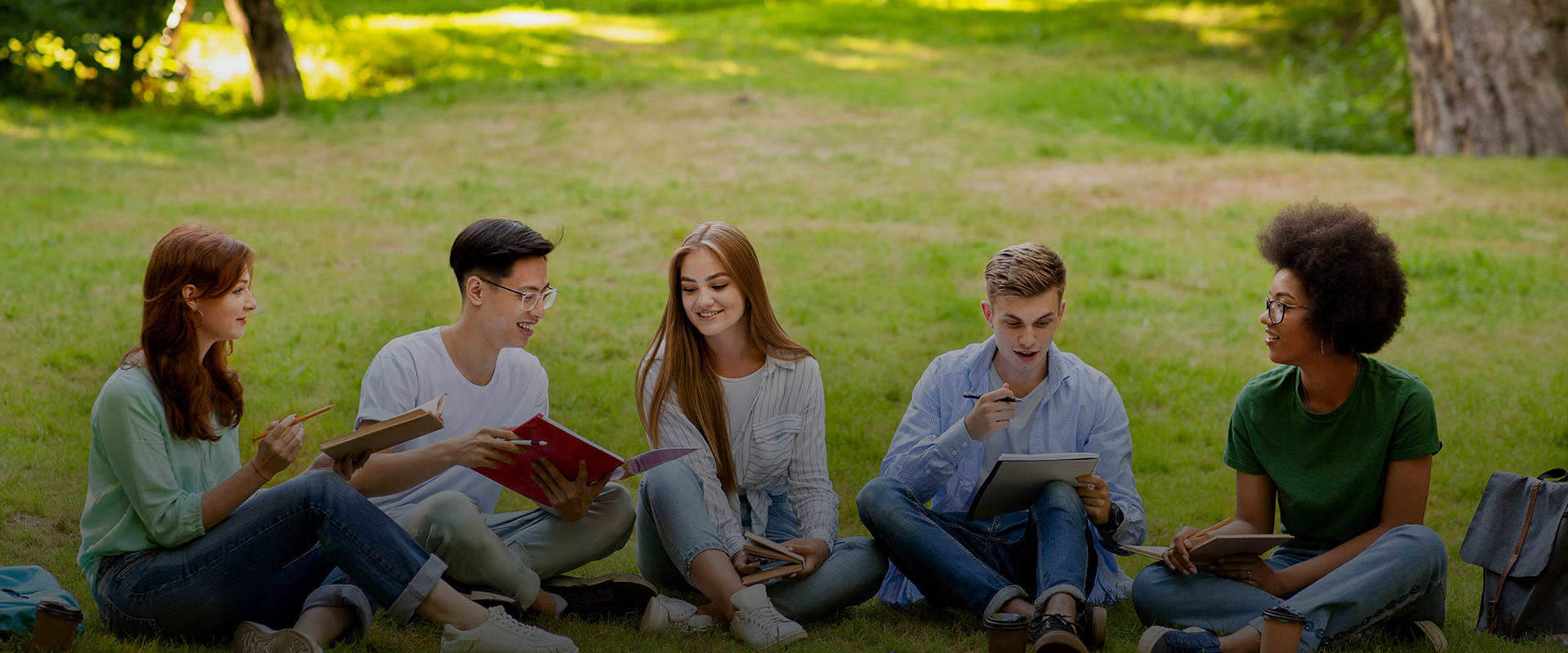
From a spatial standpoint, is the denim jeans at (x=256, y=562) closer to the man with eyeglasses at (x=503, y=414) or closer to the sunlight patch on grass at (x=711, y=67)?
the man with eyeglasses at (x=503, y=414)

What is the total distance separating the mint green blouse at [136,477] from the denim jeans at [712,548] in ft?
4.55

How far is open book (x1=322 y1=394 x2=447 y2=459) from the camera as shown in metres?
3.30

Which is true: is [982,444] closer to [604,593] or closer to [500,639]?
[604,593]

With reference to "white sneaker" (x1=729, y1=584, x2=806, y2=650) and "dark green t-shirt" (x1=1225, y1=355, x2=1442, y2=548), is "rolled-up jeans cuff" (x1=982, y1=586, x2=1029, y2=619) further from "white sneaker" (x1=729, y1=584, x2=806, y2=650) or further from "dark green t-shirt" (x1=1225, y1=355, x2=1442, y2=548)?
"dark green t-shirt" (x1=1225, y1=355, x2=1442, y2=548)

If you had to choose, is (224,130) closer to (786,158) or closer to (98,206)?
(98,206)

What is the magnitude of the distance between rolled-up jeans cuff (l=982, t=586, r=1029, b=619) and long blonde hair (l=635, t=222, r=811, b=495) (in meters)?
1.00

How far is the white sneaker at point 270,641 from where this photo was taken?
3.32m

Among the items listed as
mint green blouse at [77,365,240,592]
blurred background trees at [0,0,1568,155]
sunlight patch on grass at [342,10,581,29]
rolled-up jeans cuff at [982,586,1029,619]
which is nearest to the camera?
mint green blouse at [77,365,240,592]

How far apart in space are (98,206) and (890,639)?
853 cm

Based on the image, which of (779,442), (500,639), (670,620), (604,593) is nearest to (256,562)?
Result: (500,639)

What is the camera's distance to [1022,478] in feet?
12.7

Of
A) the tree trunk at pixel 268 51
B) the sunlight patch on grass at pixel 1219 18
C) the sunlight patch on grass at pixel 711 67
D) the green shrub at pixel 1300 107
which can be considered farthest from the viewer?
the sunlight patch on grass at pixel 1219 18

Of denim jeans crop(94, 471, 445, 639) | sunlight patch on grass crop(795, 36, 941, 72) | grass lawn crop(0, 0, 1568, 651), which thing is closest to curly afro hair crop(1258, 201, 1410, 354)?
grass lawn crop(0, 0, 1568, 651)

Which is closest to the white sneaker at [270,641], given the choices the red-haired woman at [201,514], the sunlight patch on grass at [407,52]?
the red-haired woman at [201,514]
